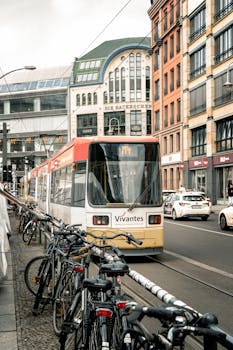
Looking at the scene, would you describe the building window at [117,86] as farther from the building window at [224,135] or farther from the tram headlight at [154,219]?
the tram headlight at [154,219]

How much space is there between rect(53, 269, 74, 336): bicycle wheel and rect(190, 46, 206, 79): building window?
4049cm

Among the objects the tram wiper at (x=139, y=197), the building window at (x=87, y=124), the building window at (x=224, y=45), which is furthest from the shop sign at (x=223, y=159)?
the building window at (x=87, y=124)

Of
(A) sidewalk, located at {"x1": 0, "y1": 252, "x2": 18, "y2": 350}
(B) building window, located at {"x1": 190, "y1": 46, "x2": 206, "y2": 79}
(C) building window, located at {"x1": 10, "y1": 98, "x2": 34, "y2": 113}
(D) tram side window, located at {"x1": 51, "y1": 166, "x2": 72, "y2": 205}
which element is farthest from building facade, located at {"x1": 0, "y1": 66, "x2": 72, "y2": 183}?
(A) sidewalk, located at {"x1": 0, "y1": 252, "x2": 18, "y2": 350}

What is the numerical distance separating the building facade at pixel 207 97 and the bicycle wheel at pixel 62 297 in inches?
1235

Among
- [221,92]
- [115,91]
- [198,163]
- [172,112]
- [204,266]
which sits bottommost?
[204,266]

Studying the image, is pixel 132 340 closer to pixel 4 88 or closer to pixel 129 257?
pixel 129 257

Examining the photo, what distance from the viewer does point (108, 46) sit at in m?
89.6

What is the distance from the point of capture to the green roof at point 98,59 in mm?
84812

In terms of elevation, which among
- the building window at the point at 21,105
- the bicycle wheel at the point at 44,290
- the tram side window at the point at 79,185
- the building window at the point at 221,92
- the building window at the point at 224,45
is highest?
the building window at the point at 21,105

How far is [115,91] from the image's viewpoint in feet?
280

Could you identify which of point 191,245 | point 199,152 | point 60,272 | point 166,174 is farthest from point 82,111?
point 60,272

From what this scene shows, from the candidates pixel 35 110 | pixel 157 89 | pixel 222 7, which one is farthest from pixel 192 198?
pixel 35 110

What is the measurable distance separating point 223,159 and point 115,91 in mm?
47765

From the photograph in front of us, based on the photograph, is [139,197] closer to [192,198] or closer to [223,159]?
[192,198]
